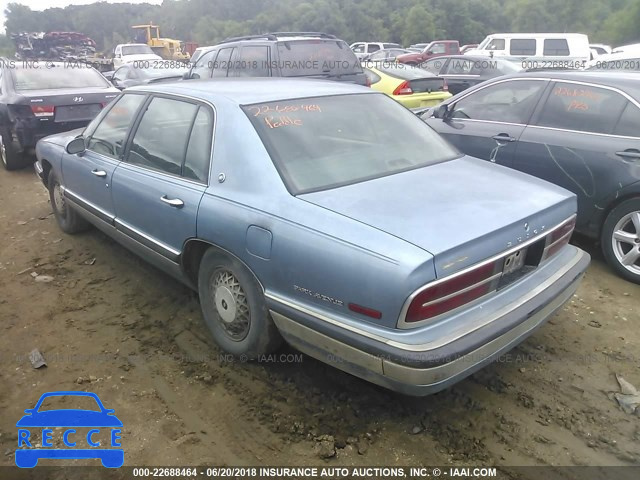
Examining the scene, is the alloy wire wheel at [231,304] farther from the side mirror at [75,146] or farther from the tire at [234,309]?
the side mirror at [75,146]

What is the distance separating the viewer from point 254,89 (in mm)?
3422

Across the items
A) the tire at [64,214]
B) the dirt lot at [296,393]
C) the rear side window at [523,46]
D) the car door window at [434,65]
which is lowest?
the dirt lot at [296,393]

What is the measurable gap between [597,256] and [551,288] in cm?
228

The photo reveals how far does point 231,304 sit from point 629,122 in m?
3.51

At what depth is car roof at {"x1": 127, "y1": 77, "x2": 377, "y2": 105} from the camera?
10.6 feet

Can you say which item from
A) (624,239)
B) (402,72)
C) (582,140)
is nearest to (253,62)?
(402,72)

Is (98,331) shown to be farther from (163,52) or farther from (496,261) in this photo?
(163,52)

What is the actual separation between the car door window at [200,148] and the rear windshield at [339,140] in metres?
Answer: 0.31

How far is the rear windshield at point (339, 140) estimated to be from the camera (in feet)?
9.34

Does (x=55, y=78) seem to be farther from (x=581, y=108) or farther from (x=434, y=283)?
(x=434, y=283)

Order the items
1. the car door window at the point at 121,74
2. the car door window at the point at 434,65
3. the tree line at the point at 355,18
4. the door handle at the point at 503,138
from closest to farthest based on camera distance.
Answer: the door handle at the point at 503,138
the car door window at the point at 434,65
the car door window at the point at 121,74
the tree line at the point at 355,18

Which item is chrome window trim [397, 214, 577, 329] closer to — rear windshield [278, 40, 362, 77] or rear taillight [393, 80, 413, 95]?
rear windshield [278, 40, 362, 77]

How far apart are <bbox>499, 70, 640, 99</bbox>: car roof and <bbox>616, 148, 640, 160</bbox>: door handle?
47 cm

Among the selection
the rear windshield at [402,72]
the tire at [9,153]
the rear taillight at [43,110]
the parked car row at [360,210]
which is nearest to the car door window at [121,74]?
the tire at [9,153]
